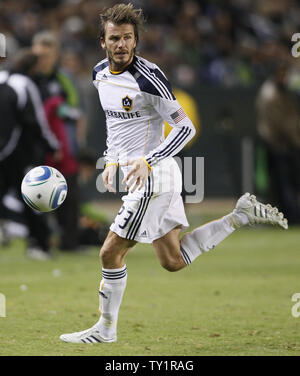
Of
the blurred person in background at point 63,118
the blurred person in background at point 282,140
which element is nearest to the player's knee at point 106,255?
the blurred person in background at point 63,118

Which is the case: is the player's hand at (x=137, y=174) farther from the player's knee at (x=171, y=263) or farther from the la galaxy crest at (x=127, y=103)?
the player's knee at (x=171, y=263)

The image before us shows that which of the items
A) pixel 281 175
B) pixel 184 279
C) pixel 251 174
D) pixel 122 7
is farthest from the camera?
pixel 251 174

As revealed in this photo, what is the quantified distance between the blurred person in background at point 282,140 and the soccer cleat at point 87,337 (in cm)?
1000

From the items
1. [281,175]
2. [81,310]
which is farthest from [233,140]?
[81,310]

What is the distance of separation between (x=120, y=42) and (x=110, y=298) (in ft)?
5.95

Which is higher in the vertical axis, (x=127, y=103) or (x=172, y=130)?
(x=127, y=103)

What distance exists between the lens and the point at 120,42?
6.05m

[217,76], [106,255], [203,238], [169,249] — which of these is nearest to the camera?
[106,255]

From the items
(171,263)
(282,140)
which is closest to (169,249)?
(171,263)

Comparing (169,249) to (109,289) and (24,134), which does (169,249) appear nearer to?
(109,289)

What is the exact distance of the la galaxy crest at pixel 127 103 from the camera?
20.2ft

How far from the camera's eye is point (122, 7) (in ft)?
20.2

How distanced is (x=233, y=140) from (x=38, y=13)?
527cm
